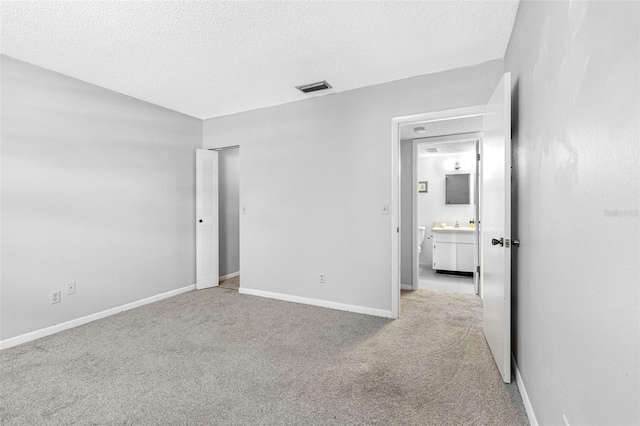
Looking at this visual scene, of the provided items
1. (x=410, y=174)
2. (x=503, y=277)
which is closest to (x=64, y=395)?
(x=503, y=277)

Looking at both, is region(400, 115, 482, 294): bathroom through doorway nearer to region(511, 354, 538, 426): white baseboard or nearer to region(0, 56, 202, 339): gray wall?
region(511, 354, 538, 426): white baseboard

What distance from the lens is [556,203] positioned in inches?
50.7

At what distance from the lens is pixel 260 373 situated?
7.09 ft

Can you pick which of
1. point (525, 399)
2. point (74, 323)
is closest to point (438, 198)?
point (525, 399)

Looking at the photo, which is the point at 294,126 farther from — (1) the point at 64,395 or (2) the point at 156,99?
(1) the point at 64,395

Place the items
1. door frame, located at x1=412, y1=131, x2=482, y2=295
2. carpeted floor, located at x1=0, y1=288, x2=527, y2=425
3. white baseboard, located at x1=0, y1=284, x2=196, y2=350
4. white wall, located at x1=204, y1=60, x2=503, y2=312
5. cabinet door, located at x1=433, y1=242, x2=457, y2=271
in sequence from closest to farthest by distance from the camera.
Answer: carpeted floor, located at x1=0, y1=288, x2=527, y2=425
white baseboard, located at x1=0, y1=284, x2=196, y2=350
white wall, located at x1=204, y1=60, x2=503, y2=312
door frame, located at x1=412, y1=131, x2=482, y2=295
cabinet door, located at x1=433, y1=242, x2=457, y2=271

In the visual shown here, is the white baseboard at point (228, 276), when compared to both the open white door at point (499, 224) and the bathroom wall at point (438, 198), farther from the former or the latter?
the open white door at point (499, 224)

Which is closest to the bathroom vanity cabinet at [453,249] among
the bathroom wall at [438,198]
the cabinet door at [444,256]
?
the cabinet door at [444,256]

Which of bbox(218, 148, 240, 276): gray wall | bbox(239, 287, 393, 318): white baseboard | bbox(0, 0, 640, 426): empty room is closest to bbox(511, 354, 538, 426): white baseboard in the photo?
bbox(0, 0, 640, 426): empty room

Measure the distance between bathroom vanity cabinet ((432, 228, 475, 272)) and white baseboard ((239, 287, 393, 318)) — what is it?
102 inches

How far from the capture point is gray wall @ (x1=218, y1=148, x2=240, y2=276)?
16.7ft

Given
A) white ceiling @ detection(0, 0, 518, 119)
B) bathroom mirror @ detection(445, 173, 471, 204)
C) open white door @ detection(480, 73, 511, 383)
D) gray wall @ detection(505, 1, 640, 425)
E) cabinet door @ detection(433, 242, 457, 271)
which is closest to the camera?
gray wall @ detection(505, 1, 640, 425)

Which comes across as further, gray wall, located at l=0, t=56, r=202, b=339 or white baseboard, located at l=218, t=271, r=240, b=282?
white baseboard, located at l=218, t=271, r=240, b=282

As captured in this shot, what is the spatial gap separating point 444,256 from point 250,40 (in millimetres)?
4550
